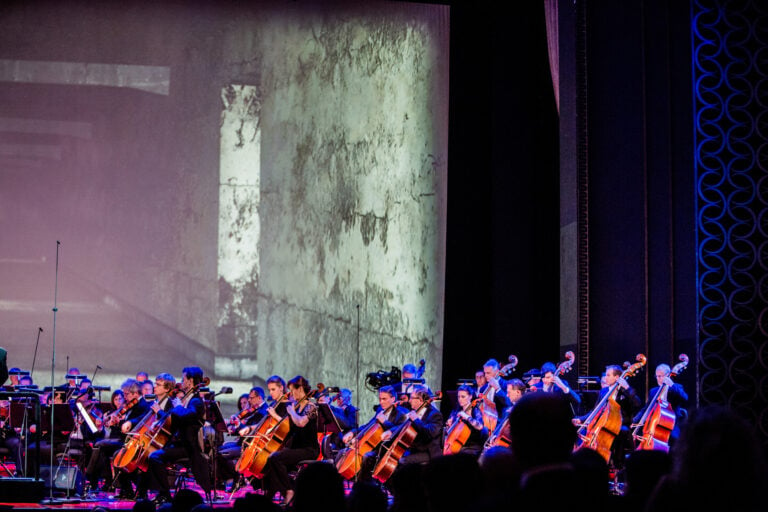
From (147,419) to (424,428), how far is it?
2.60 meters

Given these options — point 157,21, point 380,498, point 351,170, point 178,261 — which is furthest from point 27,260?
point 380,498

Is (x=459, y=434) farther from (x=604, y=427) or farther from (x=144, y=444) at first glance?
(x=144, y=444)

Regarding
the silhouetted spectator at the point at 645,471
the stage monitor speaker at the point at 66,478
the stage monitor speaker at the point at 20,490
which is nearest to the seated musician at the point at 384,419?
the stage monitor speaker at the point at 66,478

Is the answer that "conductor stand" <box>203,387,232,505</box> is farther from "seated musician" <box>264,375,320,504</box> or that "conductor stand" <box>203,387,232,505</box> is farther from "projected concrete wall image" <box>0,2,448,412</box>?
"projected concrete wall image" <box>0,2,448,412</box>

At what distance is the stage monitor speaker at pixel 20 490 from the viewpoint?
7141mm

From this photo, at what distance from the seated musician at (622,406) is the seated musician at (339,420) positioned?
6.77 feet

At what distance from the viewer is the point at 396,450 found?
8.82m

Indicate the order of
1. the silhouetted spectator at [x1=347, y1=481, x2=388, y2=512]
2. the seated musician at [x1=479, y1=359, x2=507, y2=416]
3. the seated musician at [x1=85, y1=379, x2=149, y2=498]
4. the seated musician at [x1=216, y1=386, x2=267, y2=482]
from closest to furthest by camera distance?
the silhouetted spectator at [x1=347, y1=481, x2=388, y2=512] → the seated musician at [x1=479, y1=359, x2=507, y2=416] → the seated musician at [x1=216, y1=386, x2=267, y2=482] → the seated musician at [x1=85, y1=379, x2=149, y2=498]

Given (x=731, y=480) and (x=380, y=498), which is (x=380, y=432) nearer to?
(x=380, y=498)

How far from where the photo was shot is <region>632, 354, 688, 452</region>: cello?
27.5 ft

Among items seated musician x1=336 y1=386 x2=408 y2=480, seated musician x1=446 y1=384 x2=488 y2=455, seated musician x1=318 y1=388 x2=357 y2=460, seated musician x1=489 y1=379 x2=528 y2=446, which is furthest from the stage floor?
seated musician x1=489 y1=379 x2=528 y2=446

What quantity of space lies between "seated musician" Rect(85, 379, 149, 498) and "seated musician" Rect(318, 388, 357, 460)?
1.83 m

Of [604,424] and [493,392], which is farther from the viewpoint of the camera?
[493,392]

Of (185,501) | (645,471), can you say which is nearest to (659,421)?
(185,501)
